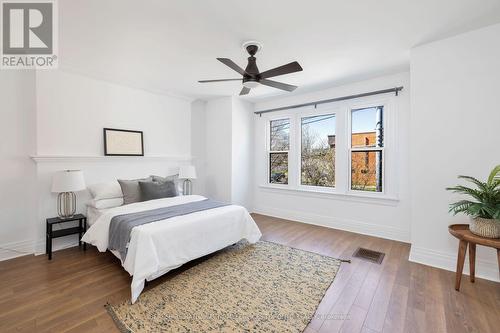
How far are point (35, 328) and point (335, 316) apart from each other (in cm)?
232

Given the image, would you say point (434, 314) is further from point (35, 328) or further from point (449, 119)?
point (35, 328)

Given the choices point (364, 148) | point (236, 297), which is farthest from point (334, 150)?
point (236, 297)

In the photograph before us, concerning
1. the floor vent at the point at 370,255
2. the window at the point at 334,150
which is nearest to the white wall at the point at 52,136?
the window at the point at 334,150

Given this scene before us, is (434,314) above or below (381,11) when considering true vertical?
below

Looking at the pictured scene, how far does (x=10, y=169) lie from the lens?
2.92m

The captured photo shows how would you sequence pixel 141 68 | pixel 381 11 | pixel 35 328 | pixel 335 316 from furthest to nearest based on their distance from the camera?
pixel 141 68, pixel 381 11, pixel 335 316, pixel 35 328

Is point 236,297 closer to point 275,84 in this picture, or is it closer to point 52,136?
point 275,84

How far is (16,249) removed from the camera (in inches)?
116

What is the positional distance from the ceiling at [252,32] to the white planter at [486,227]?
1936 mm

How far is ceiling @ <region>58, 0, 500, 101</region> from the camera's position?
2.03m

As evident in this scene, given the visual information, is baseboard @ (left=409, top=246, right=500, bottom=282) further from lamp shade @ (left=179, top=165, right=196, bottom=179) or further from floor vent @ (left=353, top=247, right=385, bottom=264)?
lamp shade @ (left=179, top=165, right=196, bottom=179)

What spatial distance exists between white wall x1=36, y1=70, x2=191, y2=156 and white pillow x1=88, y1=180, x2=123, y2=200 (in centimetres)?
59

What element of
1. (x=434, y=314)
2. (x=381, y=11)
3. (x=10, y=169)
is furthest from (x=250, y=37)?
(x=10, y=169)

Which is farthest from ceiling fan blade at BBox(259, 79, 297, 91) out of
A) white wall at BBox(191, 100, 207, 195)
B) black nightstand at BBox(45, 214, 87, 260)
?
black nightstand at BBox(45, 214, 87, 260)
